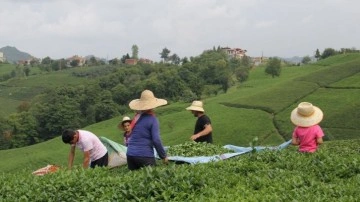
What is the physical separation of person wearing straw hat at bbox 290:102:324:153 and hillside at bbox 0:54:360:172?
84.5 ft

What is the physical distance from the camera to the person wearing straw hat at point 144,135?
7.79 metres

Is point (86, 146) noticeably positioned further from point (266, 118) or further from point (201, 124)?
point (266, 118)

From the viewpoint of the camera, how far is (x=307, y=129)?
8.72 meters

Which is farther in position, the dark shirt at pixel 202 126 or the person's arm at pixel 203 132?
the dark shirt at pixel 202 126

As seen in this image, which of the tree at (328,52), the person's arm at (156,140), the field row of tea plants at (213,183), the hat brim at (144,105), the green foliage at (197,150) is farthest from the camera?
the tree at (328,52)

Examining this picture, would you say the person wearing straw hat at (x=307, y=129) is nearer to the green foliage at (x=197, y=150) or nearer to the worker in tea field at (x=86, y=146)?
the green foliage at (x=197, y=150)

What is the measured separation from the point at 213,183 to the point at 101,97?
6973cm

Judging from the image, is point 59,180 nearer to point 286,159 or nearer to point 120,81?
point 286,159

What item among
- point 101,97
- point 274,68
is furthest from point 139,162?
point 274,68

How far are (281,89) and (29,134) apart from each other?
121 feet

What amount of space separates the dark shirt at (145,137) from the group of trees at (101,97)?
5783cm

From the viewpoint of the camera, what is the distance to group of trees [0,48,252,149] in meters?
66.3

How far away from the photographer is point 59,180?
6234 mm

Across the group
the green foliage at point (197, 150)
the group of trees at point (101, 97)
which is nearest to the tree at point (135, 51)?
the group of trees at point (101, 97)
